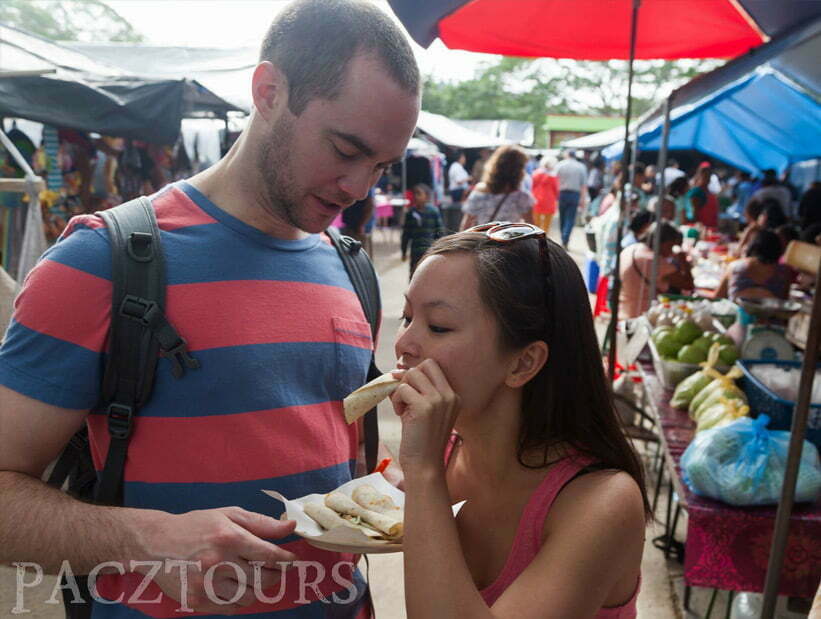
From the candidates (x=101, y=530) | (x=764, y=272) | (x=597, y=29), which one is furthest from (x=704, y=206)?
(x=101, y=530)

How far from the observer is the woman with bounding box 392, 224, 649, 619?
4.16 feet

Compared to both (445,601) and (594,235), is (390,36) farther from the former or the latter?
(594,235)

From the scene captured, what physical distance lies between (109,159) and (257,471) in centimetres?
776

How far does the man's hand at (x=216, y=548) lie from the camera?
1222mm

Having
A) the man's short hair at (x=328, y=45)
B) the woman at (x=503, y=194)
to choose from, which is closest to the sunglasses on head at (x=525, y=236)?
the man's short hair at (x=328, y=45)

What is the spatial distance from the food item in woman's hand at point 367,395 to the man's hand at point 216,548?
32 centimetres

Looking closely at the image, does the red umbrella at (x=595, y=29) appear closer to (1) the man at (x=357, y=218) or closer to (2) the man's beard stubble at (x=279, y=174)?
(2) the man's beard stubble at (x=279, y=174)

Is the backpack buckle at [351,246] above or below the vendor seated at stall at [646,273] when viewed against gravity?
above

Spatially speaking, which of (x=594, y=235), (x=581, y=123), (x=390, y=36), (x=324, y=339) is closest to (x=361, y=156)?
(x=390, y=36)

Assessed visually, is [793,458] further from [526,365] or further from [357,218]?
[357,218]

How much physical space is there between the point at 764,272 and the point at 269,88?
5.66 m

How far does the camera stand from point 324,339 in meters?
1.59

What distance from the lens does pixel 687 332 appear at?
4.28 metres

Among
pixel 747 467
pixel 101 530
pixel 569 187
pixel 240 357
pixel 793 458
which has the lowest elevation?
pixel 569 187
